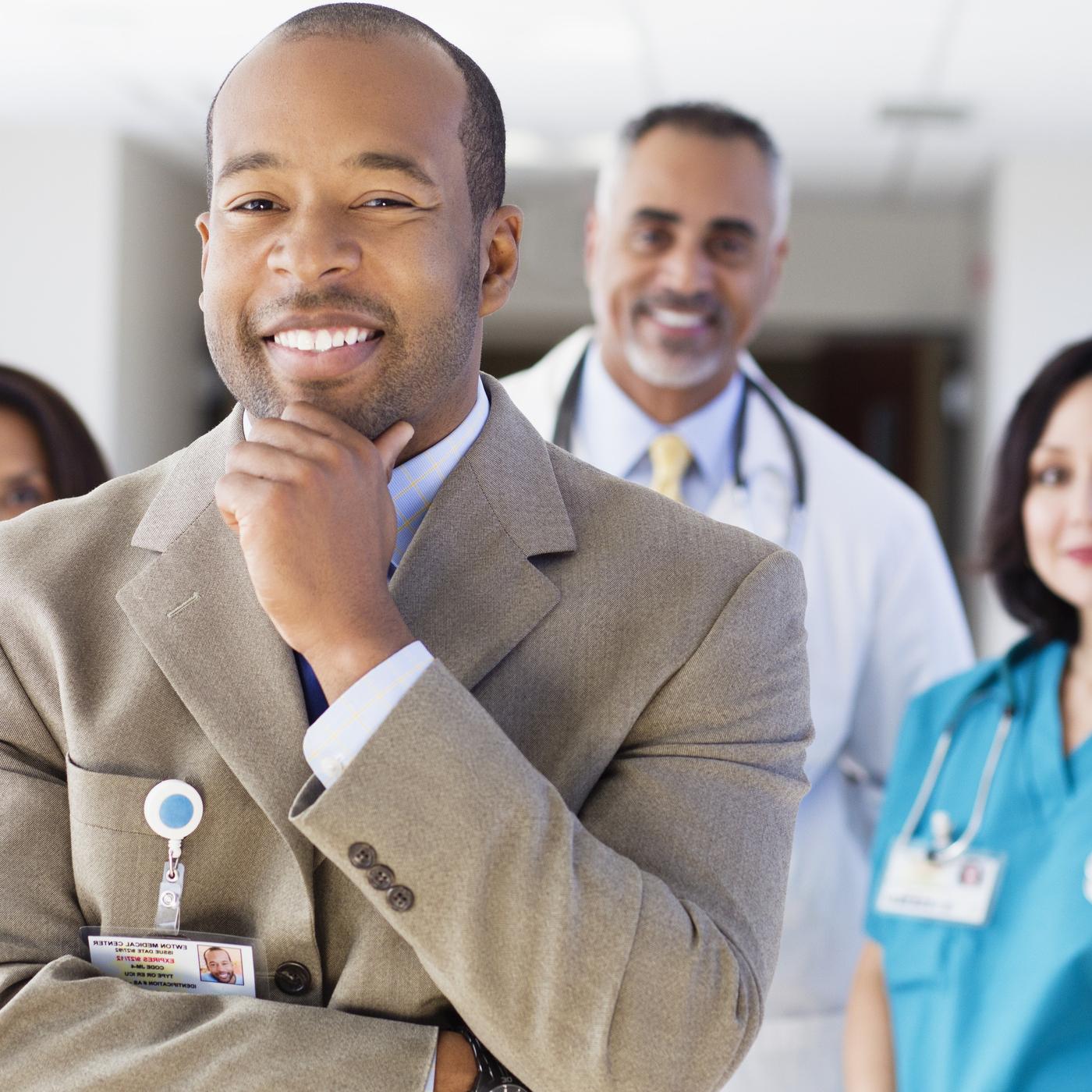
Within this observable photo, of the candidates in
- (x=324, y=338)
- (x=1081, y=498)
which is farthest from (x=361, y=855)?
(x=1081, y=498)

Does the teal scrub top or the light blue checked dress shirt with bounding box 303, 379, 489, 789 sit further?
the teal scrub top

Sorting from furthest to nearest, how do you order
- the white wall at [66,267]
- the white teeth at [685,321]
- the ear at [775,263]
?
the white wall at [66,267] < the ear at [775,263] < the white teeth at [685,321]

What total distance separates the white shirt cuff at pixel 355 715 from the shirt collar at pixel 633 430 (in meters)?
1.38

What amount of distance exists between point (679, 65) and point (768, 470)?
3.18 meters

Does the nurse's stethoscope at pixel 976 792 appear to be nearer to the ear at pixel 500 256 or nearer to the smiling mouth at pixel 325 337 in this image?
the ear at pixel 500 256

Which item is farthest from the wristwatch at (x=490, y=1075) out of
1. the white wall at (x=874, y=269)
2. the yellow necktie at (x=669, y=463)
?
the white wall at (x=874, y=269)

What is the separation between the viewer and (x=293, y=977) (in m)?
1.02

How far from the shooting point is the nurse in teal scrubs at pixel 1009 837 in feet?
5.85

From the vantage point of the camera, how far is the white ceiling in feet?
14.8

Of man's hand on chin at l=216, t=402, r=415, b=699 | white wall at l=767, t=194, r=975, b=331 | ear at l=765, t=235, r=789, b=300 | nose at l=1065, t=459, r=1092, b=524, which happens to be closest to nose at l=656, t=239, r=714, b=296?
ear at l=765, t=235, r=789, b=300

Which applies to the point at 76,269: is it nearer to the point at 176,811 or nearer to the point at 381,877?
the point at 176,811

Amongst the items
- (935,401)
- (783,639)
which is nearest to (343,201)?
(783,639)

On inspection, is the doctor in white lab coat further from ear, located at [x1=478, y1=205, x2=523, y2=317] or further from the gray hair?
ear, located at [x1=478, y1=205, x2=523, y2=317]

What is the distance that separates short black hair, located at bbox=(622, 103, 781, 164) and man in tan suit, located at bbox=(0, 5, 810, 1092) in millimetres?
1308
